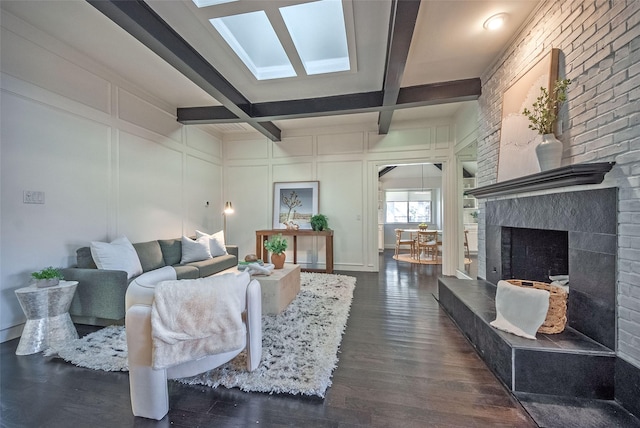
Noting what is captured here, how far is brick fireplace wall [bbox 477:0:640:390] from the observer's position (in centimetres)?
143

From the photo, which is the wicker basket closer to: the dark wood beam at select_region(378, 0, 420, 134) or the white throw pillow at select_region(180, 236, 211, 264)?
the dark wood beam at select_region(378, 0, 420, 134)

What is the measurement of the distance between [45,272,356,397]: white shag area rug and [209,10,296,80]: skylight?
296cm

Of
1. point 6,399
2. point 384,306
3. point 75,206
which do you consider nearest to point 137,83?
point 75,206

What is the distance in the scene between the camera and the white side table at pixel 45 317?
83.1 inches

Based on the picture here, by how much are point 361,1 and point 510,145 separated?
2012 millimetres

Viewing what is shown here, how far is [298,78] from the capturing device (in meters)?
3.27

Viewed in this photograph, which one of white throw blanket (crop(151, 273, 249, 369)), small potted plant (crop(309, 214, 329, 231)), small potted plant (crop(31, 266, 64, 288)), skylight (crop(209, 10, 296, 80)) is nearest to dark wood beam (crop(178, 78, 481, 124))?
skylight (crop(209, 10, 296, 80))

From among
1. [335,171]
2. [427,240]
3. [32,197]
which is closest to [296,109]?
[335,171]

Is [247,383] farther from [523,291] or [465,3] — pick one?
[465,3]

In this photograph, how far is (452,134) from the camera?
4793mm

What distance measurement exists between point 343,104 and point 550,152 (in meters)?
2.58

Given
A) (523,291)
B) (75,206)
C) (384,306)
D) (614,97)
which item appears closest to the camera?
(614,97)

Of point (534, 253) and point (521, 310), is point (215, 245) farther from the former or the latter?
point (534, 253)

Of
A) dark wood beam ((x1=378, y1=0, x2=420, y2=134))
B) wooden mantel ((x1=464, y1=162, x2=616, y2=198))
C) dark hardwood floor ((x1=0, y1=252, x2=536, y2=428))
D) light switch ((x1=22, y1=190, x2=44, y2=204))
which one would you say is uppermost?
dark wood beam ((x1=378, y1=0, x2=420, y2=134))
